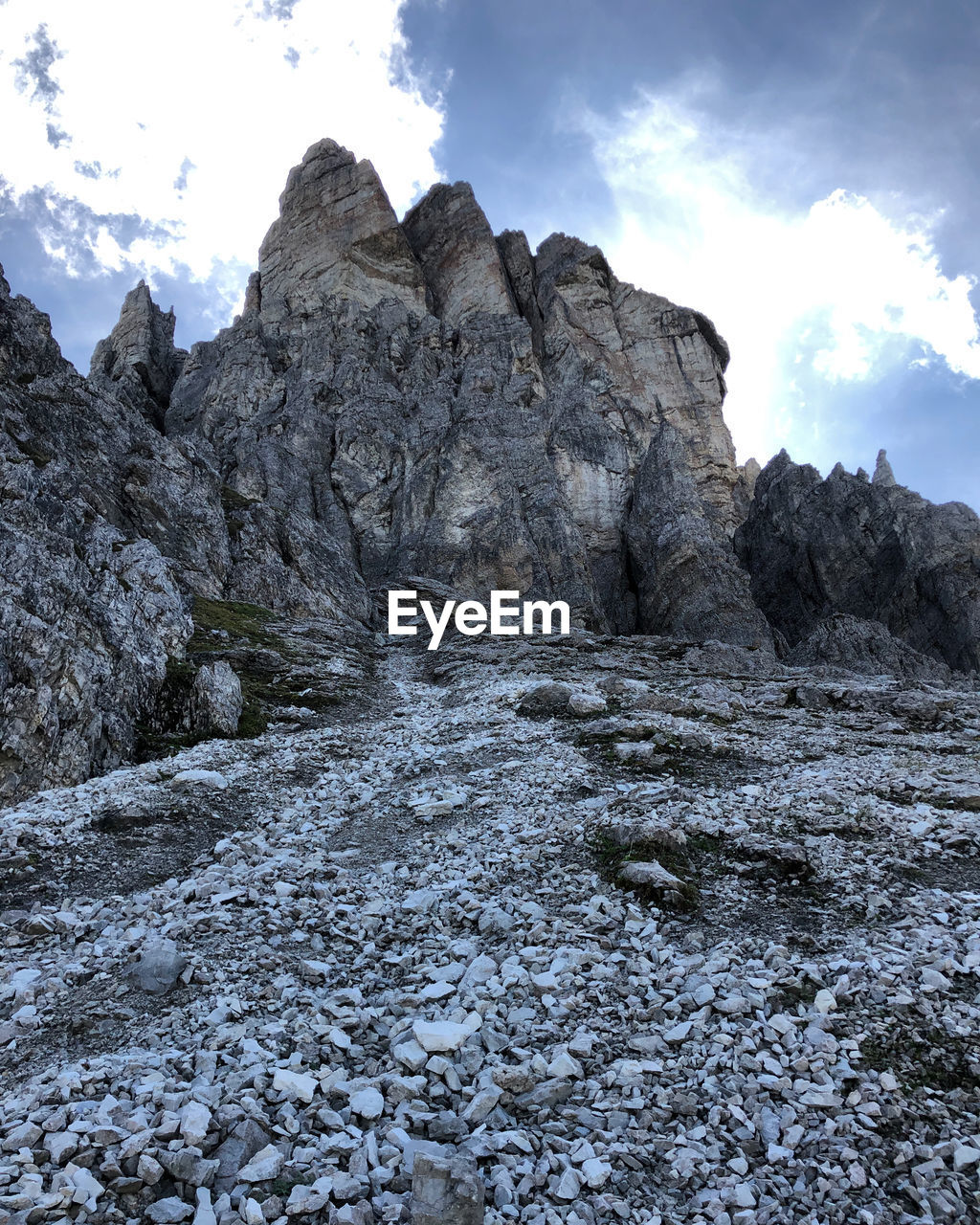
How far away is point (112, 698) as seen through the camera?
23609mm

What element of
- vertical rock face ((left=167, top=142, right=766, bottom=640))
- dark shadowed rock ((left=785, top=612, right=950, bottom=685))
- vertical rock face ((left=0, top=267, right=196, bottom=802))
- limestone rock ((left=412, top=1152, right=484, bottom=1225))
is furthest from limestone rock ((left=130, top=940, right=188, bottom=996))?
dark shadowed rock ((left=785, top=612, right=950, bottom=685))

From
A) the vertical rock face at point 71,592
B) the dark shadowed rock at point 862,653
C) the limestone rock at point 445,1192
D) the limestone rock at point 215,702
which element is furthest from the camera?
the dark shadowed rock at point 862,653

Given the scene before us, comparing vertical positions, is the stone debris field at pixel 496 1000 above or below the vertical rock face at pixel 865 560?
below

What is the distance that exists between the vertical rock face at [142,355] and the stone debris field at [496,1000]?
120278mm

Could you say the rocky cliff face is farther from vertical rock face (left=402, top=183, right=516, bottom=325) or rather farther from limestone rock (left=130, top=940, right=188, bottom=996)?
limestone rock (left=130, top=940, right=188, bottom=996)

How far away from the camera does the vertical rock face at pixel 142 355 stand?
118 meters

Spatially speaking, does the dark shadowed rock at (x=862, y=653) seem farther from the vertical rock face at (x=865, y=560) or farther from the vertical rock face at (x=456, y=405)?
the vertical rock face at (x=865, y=560)

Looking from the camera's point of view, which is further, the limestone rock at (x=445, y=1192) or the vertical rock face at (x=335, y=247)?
the vertical rock face at (x=335, y=247)

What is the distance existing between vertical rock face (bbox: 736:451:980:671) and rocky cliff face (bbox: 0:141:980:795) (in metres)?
0.34

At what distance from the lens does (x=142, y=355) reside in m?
125

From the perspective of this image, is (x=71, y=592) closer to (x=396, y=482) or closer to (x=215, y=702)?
(x=215, y=702)

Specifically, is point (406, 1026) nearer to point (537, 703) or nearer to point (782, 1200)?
point (782, 1200)

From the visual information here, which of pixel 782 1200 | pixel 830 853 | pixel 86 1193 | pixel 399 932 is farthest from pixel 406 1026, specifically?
pixel 830 853

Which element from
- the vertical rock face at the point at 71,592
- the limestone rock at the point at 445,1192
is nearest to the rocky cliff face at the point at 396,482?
the vertical rock face at the point at 71,592
